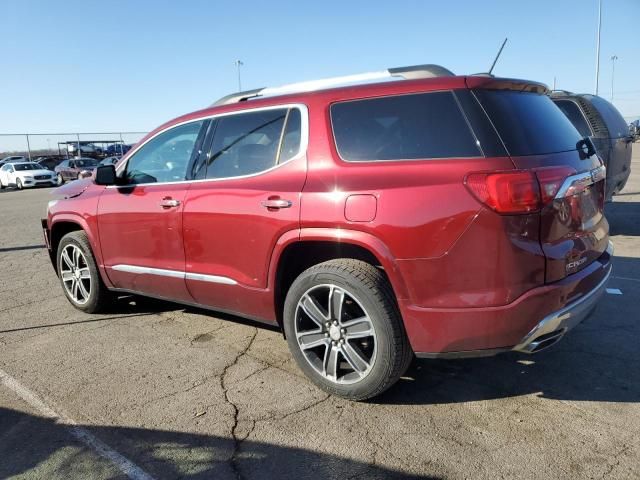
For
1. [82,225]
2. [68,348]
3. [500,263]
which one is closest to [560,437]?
[500,263]

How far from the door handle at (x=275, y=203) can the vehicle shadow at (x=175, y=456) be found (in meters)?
1.39

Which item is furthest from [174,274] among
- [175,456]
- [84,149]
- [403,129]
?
[84,149]

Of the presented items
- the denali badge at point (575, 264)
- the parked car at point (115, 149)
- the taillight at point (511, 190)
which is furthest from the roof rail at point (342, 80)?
the parked car at point (115, 149)

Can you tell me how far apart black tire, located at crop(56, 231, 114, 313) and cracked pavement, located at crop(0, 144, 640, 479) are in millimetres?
370

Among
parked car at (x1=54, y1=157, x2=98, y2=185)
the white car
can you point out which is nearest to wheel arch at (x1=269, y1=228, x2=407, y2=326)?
parked car at (x1=54, y1=157, x2=98, y2=185)

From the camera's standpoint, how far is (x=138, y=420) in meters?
3.17

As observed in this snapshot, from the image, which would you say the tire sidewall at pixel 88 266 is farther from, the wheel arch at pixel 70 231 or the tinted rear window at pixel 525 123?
the tinted rear window at pixel 525 123

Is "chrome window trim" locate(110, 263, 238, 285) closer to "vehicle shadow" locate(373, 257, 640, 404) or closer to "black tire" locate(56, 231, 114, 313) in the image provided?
"black tire" locate(56, 231, 114, 313)

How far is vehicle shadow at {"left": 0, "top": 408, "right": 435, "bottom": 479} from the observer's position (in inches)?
104

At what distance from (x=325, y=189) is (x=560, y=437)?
1.86 m

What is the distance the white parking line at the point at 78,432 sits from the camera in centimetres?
268

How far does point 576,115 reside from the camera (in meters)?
8.19

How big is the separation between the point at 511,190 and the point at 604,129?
621cm

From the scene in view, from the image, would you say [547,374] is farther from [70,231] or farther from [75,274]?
[70,231]
